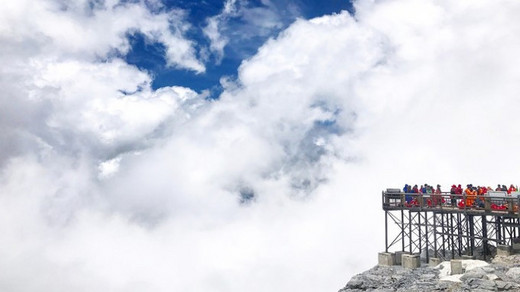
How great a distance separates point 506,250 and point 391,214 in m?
9.34

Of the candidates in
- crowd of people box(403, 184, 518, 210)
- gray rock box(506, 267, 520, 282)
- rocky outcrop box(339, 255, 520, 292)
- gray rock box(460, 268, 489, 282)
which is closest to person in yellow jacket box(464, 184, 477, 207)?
crowd of people box(403, 184, 518, 210)

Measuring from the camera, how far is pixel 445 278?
88.1 feet

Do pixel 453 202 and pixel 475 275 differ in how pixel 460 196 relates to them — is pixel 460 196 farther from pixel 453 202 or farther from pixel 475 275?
pixel 475 275

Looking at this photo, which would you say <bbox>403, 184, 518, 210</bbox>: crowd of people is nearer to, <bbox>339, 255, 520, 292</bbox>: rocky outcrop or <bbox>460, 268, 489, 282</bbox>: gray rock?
<bbox>339, 255, 520, 292</bbox>: rocky outcrop

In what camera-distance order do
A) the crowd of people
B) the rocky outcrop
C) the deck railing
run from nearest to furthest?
the rocky outcrop
the deck railing
the crowd of people

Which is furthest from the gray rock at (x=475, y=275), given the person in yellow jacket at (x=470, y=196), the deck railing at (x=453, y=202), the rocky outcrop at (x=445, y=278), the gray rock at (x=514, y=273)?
the person in yellow jacket at (x=470, y=196)

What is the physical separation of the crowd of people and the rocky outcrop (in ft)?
12.6

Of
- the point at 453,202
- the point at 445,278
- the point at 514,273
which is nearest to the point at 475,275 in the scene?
the point at 514,273

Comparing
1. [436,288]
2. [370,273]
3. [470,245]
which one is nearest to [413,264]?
[370,273]

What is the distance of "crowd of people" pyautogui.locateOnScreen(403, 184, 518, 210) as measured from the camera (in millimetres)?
30469

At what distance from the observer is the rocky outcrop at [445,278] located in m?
23.8

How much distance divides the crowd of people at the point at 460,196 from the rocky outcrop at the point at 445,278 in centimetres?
384

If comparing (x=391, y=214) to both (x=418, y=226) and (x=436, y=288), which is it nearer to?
(x=418, y=226)

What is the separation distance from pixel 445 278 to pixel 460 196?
22.9ft
